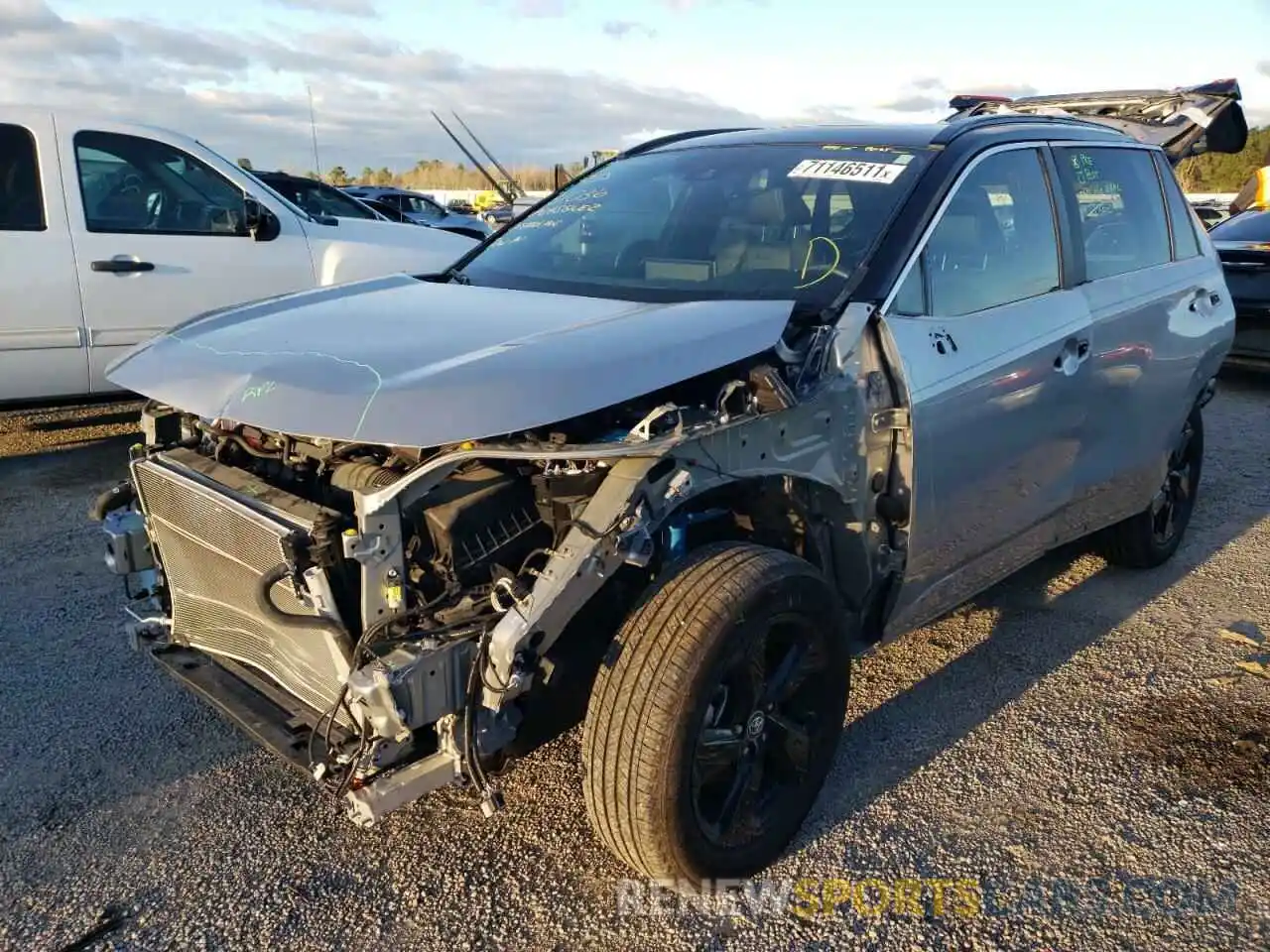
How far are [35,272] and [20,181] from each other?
0.53 metres

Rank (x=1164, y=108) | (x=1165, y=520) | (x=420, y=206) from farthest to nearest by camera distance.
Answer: (x=420, y=206) → (x=1164, y=108) → (x=1165, y=520)

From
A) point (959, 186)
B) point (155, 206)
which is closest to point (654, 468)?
point (959, 186)

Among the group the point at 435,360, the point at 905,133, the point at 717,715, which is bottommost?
the point at 717,715

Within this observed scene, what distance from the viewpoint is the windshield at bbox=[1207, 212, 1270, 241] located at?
9.34 meters

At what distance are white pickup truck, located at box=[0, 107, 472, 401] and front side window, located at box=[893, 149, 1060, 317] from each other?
14.8 feet

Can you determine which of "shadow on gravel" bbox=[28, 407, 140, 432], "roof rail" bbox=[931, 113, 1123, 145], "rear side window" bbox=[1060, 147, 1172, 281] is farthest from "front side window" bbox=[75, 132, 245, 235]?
"rear side window" bbox=[1060, 147, 1172, 281]

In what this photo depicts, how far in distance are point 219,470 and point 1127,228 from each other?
11.7 ft

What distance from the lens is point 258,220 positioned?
21.2ft

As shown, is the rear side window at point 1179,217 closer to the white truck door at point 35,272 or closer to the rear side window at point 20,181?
the white truck door at point 35,272

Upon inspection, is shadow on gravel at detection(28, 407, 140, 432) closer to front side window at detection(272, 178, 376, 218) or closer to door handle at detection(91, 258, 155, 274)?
door handle at detection(91, 258, 155, 274)

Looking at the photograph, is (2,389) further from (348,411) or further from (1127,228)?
(1127,228)

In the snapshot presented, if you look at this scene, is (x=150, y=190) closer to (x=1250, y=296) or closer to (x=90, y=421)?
(x=90, y=421)

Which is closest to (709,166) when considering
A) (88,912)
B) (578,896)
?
(578,896)

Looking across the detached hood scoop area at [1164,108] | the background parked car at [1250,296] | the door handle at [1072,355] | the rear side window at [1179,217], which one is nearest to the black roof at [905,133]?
the rear side window at [1179,217]
